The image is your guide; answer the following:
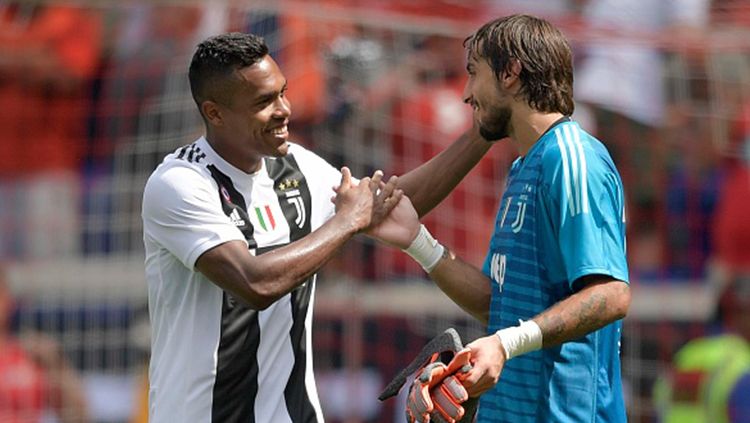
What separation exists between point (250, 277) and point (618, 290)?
1.15 meters

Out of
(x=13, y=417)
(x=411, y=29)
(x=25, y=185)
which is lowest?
(x=13, y=417)

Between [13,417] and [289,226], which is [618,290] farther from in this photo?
[13,417]

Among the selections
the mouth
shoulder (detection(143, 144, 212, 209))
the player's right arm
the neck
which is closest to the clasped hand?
the player's right arm

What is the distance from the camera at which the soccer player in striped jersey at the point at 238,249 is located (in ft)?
15.6

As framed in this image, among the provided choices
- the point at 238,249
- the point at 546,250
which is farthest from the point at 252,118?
the point at 546,250

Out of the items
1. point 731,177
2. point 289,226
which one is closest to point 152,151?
point 731,177

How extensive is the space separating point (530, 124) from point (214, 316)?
1.18 metres

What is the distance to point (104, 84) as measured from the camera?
9312 millimetres

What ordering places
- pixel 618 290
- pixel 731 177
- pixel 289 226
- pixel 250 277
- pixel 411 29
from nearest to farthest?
1. pixel 618 290
2. pixel 250 277
3. pixel 289 226
4. pixel 731 177
5. pixel 411 29

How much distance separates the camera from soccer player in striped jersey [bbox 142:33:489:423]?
4742 millimetres

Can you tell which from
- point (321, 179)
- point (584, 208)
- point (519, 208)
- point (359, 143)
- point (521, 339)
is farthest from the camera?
point (359, 143)

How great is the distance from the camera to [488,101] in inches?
181

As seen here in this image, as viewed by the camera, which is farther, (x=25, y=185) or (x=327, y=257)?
(x=25, y=185)

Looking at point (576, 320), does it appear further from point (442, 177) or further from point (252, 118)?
point (252, 118)
